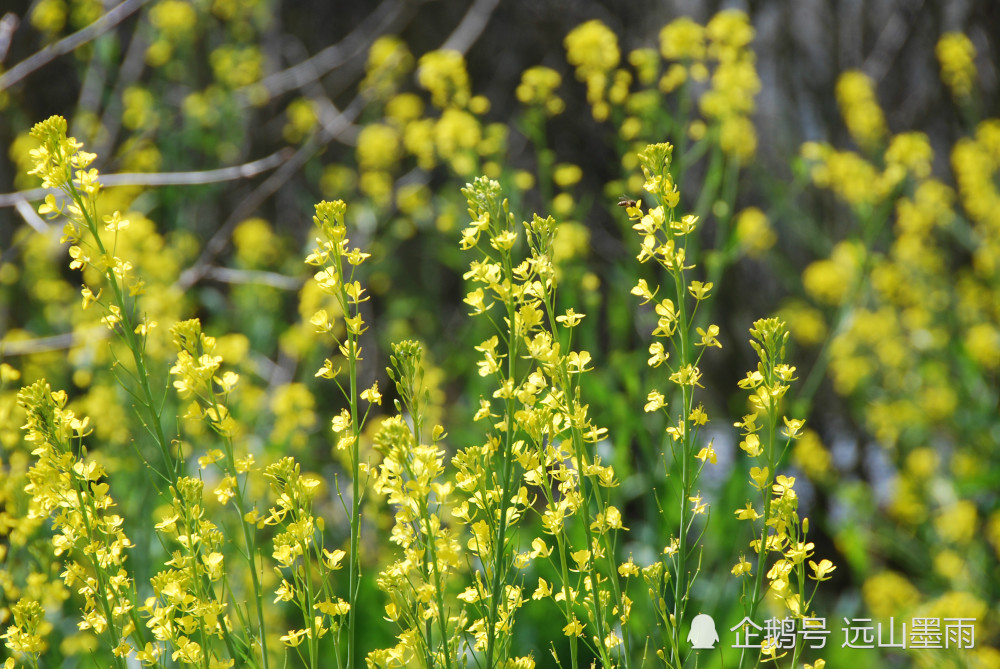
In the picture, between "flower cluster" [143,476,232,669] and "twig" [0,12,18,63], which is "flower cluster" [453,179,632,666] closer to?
"flower cluster" [143,476,232,669]

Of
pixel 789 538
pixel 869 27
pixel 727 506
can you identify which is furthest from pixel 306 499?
pixel 869 27

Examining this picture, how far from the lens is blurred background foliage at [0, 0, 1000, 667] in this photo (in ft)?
10.1

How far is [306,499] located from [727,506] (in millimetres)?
1962

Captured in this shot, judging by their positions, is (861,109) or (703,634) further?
(861,109)

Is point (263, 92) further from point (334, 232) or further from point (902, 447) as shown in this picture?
point (902, 447)

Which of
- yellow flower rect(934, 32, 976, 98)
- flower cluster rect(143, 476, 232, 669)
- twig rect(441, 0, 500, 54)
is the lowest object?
flower cluster rect(143, 476, 232, 669)

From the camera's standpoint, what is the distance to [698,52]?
2678mm

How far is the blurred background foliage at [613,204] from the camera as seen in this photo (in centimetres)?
308

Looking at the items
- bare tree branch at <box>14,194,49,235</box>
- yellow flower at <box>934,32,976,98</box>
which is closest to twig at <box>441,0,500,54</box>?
yellow flower at <box>934,32,976,98</box>

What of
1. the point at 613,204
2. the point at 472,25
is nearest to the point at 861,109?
Answer: the point at 613,204

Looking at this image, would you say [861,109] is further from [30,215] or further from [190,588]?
[190,588]

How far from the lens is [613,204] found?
9.94 ft

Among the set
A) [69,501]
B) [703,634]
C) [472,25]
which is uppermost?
[472,25]

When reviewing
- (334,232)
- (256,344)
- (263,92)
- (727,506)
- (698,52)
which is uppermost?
(263,92)
